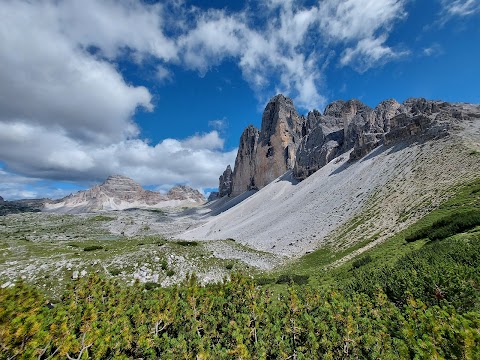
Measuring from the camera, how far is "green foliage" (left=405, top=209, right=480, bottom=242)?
19.5 metres

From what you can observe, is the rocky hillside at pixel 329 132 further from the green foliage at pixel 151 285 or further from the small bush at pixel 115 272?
the small bush at pixel 115 272

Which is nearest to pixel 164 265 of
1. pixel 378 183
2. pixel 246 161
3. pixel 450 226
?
pixel 450 226

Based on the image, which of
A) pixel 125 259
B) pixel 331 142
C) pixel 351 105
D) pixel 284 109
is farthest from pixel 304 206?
pixel 284 109

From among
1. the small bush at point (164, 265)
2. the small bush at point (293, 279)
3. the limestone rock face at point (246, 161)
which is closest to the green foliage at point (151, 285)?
the small bush at point (164, 265)

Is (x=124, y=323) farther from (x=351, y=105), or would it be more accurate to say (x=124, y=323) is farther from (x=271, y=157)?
(x=271, y=157)

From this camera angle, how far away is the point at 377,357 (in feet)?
27.3

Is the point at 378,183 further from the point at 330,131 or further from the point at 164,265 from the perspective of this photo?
the point at 330,131

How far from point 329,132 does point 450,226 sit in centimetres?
9742

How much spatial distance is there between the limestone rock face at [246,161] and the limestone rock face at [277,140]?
15.0 metres

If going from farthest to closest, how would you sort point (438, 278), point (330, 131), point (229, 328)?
1. point (330, 131)
2. point (438, 278)
3. point (229, 328)

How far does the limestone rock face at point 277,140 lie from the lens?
145 m

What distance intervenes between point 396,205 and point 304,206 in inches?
981

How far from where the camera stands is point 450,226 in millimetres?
20375

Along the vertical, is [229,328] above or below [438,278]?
below
